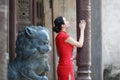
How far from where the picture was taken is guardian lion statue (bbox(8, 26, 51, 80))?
6.87 m

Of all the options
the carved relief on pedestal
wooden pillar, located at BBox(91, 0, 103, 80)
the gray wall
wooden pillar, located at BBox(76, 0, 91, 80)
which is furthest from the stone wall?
wooden pillar, located at BBox(76, 0, 91, 80)

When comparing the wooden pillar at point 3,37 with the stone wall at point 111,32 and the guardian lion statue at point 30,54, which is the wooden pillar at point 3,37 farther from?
the stone wall at point 111,32

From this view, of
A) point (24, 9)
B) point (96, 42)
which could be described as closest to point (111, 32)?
point (24, 9)

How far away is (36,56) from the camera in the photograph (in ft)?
22.6

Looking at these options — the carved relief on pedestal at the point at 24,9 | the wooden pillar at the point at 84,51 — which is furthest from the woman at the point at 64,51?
the carved relief on pedestal at the point at 24,9

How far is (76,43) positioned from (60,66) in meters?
0.43

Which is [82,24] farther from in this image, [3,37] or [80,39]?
[3,37]

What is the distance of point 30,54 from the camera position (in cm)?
685

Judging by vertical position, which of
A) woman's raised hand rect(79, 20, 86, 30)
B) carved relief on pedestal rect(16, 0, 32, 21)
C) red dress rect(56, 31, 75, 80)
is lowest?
red dress rect(56, 31, 75, 80)

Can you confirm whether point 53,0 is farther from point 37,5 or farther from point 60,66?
point 60,66

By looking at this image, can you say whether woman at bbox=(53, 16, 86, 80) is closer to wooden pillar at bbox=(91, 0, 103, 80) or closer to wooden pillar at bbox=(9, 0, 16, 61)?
wooden pillar at bbox=(9, 0, 16, 61)

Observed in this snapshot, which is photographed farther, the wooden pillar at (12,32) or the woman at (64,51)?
the woman at (64,51)

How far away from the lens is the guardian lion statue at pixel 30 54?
6.87 meters

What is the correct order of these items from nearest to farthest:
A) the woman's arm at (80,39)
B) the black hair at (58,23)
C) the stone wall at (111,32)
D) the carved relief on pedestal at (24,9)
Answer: the woman's arm at (80,39) → the black hair at (58,23) → the carved relief on pedestal at (24,9) → the stone wall at (111,32)
